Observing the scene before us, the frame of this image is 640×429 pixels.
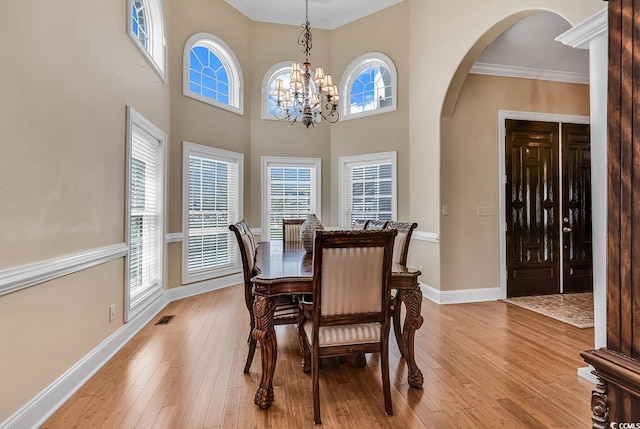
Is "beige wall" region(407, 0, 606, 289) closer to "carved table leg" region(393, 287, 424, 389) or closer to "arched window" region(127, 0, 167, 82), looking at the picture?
"carved table leg" region(393, 287, 424, 389)

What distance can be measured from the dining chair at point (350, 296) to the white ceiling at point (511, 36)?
3.24 m

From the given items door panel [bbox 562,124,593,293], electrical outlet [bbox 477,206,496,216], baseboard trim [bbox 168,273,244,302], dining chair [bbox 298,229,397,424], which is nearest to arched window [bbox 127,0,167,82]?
baseboard trim [bbox 168,273,244,302]

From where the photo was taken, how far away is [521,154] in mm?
4309

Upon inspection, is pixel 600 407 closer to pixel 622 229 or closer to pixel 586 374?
pixel 622 229

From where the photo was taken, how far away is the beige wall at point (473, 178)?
409cm

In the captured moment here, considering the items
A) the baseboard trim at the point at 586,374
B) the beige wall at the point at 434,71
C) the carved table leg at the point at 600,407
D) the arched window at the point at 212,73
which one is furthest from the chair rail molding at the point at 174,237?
the baseboard trim at the point at 586,374

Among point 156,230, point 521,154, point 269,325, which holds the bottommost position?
point 269,325

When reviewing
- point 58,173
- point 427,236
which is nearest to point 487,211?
point 427,236

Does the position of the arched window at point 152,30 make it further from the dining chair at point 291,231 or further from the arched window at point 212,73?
the dining chair at point 291,231

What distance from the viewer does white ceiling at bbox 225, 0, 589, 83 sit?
11.4 ft

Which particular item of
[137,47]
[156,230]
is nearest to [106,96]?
[137,47]

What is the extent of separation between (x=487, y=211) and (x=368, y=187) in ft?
6.01

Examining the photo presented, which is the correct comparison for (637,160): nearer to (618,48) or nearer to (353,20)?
(618,48)

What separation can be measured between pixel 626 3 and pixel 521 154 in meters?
4.08
